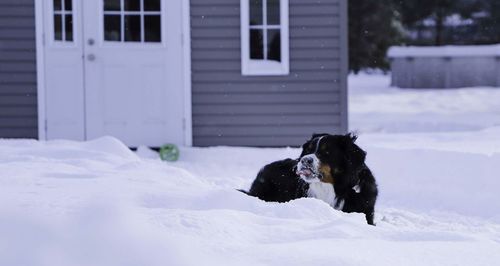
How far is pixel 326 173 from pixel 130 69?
538 cm

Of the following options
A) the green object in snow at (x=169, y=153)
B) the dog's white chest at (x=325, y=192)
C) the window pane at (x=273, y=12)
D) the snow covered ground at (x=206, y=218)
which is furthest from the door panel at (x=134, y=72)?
the dog's white chest at (x=325, y=192)

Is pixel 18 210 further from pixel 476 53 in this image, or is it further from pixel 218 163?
pixel 476 53

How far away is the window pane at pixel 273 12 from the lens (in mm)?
10883

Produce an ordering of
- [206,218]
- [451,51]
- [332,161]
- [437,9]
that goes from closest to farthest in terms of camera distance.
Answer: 1. [206,218]
2. [332,161]
3. [451,51]
4. [437,9]

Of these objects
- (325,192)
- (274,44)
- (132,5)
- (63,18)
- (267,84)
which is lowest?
(325,192)

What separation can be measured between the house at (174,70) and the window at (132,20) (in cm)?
1

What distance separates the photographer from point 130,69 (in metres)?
10.8

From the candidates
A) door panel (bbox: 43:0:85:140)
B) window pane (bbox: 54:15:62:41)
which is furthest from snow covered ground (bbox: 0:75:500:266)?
window pane (bbox: 54:15:62:41)

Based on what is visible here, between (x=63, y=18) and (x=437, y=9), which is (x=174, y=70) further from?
(x=437, y=9)

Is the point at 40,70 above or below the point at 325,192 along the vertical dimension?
above

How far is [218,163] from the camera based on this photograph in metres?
10.4

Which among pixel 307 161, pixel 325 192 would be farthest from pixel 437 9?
pixel 307 161

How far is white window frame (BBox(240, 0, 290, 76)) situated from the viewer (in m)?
10.8

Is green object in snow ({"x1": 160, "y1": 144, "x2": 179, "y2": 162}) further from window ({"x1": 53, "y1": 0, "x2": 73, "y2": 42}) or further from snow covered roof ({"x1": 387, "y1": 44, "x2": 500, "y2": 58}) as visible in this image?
snow covered roof ({"x1": 387, "y1": 44, "x2": 500, "y2": 58})
